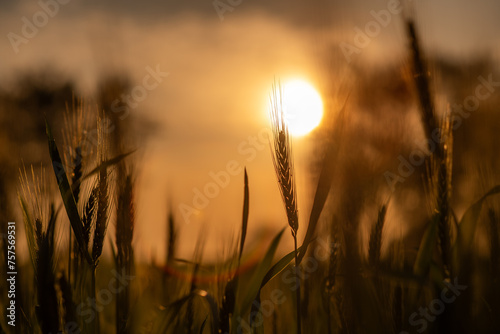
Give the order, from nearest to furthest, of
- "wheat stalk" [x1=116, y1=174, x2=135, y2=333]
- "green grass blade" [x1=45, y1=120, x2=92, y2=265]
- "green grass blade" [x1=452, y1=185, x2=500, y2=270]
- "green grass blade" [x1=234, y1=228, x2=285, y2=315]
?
"green grass blade" [x1=45, y1=120, x2=92, y2=265] → "green grass blade" [x1=234, y1=228, x2=285, y2=315] → "wheat stalk" [x1=116, y1=174, x2=135, y2=333] → "green grass blade" [x1=452, y1=185, x2=500, y2=270]

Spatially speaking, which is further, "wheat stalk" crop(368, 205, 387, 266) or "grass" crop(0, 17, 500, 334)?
"wheat stalk" crop(368, 205, 387, 266)

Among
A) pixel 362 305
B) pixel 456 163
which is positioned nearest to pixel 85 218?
pixel 362 305

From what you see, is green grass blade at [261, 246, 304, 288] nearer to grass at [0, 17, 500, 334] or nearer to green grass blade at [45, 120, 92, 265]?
grass at [0, 17, 500, 334]

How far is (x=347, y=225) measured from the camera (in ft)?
6.62

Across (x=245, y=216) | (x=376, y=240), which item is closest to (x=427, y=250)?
(x=376, y=240)

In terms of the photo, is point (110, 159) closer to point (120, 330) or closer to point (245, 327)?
point (120, 330)

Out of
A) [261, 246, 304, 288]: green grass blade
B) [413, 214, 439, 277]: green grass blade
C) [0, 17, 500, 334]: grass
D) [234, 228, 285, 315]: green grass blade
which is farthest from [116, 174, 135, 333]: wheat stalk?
[413, 214, 439, 277]: green grass blade

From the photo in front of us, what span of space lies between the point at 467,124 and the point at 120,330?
3994 mm

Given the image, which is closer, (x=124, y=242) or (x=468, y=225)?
(x=124, y=242)

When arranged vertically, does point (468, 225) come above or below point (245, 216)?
below

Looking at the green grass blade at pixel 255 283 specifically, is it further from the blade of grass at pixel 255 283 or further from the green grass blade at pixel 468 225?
the green grass blade at pixel 468 225

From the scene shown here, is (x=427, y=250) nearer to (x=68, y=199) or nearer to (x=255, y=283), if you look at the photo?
(x=255, y=283)

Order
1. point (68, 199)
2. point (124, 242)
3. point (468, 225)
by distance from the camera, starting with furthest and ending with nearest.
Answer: point (468, 225)
point (124, 242)
point (68, 199)

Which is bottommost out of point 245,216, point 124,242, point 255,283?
point 255,283
